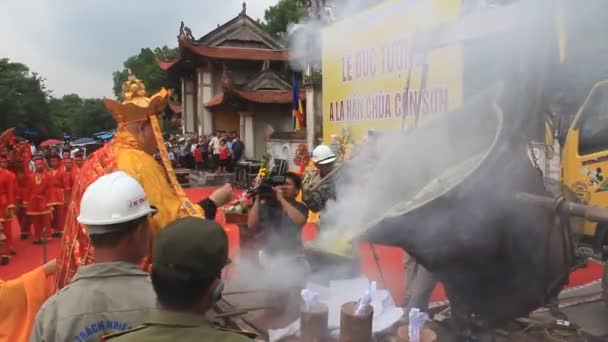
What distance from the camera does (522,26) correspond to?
1.93 m

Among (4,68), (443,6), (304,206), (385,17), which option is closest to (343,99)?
(385,17)

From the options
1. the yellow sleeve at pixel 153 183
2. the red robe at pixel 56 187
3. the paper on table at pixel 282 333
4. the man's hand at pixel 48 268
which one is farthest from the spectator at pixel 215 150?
the man's hand at pixel 48 268

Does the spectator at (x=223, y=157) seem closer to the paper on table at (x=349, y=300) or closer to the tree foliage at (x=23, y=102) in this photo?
the paper on table at (x=349, y=300)

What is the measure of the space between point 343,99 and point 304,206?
5619 mm

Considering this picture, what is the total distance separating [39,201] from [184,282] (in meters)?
7.79

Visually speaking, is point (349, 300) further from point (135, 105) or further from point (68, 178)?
point (68, 178)

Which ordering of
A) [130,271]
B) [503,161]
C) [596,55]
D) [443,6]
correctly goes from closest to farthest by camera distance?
[130,271]
[503,161]
[596,55]
[443,6]

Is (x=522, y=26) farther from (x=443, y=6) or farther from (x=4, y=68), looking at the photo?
(x=4, y=68)

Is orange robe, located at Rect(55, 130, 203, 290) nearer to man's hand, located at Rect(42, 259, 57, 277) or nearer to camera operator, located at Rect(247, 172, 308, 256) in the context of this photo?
man's hand, located at Rect(42, 259, 57, 277)

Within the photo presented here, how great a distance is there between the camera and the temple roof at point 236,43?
63.5 ft

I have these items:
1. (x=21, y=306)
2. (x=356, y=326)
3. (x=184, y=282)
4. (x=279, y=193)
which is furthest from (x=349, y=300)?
(x=184, y=282)

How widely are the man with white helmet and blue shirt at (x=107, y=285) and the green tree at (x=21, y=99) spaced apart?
26.7 metres

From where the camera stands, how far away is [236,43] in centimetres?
2086

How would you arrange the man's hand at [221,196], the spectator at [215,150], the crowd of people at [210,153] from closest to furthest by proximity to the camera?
1. the man's hand at [221,196]
2. the crowd of people at [210,153]
3. the spectator at [215,150]
